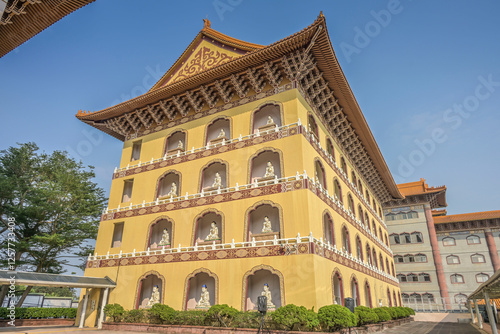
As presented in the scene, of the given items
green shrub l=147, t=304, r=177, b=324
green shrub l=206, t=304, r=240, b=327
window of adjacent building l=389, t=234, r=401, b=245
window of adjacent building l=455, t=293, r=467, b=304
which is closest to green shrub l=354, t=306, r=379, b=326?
green shrub l=206, t=304, r=240, b=327

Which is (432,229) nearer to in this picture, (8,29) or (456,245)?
(456,245)

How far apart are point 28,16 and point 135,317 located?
15535 millimetres

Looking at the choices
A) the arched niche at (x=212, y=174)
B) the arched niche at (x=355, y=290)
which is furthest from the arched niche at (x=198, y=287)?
the arched niche at (x=355, y=290)

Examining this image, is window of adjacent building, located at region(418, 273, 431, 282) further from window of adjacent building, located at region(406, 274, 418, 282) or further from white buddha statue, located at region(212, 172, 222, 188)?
white buddha statue, located at region(212, 172, 222, 188)

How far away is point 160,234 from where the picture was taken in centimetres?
2105

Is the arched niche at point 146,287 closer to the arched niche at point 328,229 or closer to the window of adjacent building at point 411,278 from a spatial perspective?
the arched niche at point 328,229

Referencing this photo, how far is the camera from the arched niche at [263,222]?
17000 millimetres

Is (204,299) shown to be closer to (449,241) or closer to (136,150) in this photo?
(136,150)

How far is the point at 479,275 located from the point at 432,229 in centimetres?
709

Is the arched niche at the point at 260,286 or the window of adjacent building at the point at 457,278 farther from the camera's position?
the window of adjacent building at the point at 457,278

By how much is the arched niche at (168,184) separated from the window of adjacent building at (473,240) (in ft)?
126

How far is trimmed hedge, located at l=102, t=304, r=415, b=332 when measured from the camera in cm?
1310

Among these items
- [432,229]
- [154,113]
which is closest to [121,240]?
[154,113]

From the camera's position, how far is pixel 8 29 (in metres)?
7.38
